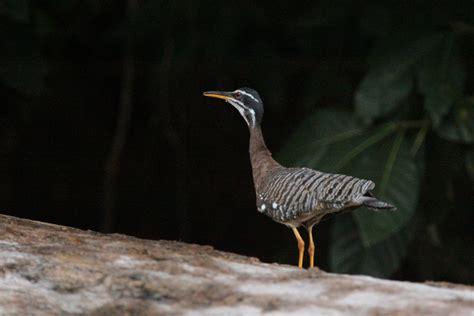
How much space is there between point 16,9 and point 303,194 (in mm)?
2483

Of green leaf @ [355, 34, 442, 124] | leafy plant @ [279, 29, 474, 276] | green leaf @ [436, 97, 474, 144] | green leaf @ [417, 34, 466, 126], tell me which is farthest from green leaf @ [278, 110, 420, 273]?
green leaf @ [417, 34, 466, 126]

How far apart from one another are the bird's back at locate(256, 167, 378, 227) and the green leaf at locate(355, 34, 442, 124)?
1.82 m

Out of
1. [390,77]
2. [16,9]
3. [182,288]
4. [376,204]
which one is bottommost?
[182,288]

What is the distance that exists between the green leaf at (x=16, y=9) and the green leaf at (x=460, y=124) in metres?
2.49

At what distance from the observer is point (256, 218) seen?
29.6 ft

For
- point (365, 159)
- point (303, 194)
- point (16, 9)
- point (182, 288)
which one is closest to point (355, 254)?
point (365, 159)

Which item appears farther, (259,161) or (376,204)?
(259,161)

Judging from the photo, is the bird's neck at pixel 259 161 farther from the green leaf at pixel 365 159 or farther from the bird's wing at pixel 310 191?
the green leaf at pixel 365 159

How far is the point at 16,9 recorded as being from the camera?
590cm

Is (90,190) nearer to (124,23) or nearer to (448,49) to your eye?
(124,23)

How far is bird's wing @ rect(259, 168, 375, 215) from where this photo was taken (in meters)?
4.03

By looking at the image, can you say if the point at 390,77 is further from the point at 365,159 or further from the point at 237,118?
the point at 237,118

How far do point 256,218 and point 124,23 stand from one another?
2.31 meters

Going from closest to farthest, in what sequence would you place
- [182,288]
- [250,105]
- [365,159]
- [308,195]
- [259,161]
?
[182,288] < [308,195] < [259,161] < [250,105] < [365,159]
